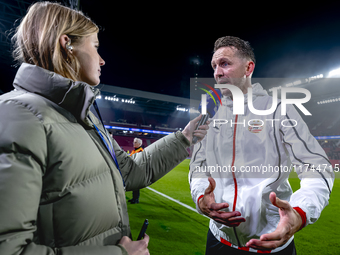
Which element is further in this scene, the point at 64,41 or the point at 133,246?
the point at 64,41

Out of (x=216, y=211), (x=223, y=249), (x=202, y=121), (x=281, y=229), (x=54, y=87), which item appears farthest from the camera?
(x=202, y=121)

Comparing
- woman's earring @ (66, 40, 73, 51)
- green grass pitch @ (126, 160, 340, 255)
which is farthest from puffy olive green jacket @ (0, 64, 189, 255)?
green grass pitch @ (126, 160, 340, 255)

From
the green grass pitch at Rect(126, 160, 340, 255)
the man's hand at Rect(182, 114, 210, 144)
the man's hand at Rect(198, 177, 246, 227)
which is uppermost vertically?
the man's hand at Rect(182, 114, 210, 144)

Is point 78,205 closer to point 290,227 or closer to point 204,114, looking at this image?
point 290,227

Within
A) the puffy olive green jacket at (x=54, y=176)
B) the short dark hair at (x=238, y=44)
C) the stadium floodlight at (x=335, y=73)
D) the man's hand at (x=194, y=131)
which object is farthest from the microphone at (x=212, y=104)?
the stadium floodlight at (x=335, y=73)

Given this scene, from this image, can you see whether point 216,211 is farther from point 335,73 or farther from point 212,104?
point 335,73

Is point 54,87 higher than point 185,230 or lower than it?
higher

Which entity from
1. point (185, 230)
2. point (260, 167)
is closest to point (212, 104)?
point (260, 167)

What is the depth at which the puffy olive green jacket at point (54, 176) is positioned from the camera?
0.62 m

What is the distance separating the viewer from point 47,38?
3.13ft

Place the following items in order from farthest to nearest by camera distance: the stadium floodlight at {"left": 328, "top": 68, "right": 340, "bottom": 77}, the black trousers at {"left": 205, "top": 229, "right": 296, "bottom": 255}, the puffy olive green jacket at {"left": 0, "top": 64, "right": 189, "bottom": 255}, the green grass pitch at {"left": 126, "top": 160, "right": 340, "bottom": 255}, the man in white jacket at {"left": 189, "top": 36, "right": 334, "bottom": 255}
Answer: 1. the stadium floodlight at {"left": 328, "top": 68, "right": 340, "bottom": 77}
2. the green grass pitch at {"left": 126, "top": 160, "right": 340, "bottom": 255}
3. the black trousers at {"left": 205, "top": 229, "right": 296, "bottom": 255}
4. the man in white jacket at {"left": 189, "top": 36, "right": 334, "bottom": 255}
5. the puffy olive green jacket at {"left": 0, "top": 64, "right": 189, "bottom": 255}

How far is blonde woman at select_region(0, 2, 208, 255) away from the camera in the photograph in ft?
2.05

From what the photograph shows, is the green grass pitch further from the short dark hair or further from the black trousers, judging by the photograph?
the short dark hair

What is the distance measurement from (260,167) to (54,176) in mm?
1188
